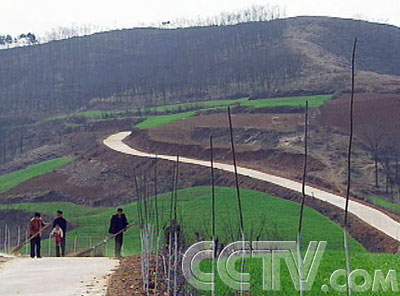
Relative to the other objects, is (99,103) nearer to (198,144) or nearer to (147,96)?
(147,96)

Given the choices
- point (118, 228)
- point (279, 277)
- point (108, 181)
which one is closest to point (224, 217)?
point (118, 228)

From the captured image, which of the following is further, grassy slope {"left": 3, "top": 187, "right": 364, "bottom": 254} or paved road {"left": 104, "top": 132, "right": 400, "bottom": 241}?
paved road {"left": 104, "top": 132, "right": 400, "bottom": 241}

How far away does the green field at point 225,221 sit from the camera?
89.0 feet

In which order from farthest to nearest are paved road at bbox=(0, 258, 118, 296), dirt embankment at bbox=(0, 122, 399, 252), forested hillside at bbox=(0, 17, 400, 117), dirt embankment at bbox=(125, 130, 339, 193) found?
forested hillside at bbox=(0, 17, 400, 117) → dirt embankment at bbox=(0, 122, 399, 252) → dirt embankment at bbox=(125, 130, 339, 193) → paved road at bbox=(0, 258, 118, 296)

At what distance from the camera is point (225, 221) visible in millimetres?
33781

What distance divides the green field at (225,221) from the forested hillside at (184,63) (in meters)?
46.1

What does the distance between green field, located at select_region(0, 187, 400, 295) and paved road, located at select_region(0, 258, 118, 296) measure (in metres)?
2.39

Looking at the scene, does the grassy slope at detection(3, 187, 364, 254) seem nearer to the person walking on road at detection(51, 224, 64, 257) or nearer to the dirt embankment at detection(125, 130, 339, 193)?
the dirt embankment at detection(125, 130, 339, 193)

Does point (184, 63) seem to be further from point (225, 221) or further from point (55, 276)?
point (55, 276)

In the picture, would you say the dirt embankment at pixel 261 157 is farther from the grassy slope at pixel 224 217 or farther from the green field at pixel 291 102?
the green field at pixel 291 102

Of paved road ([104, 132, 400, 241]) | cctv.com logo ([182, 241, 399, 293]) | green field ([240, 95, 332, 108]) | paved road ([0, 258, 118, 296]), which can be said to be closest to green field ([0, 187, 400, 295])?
cctv.com logo ([182, 241, 399, 293])

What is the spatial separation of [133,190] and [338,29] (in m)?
102

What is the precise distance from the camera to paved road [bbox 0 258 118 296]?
1434 cm

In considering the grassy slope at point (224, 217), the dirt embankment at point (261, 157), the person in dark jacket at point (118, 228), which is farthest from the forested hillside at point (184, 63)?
the person in dark jacket at point (118, 228)
